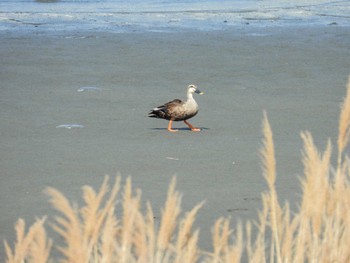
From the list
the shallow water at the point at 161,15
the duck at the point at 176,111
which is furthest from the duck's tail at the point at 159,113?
the shallow water at the point at 161,15

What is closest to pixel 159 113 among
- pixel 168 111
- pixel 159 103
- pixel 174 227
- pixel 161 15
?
pixel 168 111

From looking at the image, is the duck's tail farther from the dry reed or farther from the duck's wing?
the dry reed

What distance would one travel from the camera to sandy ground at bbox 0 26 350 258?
7.68m

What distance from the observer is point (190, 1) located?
2638 centimetres

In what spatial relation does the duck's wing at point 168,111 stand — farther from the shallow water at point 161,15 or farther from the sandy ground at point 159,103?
the shallow water at point 161,15

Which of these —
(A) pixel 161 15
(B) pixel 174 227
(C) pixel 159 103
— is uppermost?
(A) pixel 161 15

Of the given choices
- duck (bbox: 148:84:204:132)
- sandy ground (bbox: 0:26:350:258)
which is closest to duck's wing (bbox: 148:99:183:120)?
duck (bbox: 148:84:204:132)

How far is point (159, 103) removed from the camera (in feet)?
38.7

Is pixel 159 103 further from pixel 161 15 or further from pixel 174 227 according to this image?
pixel 161 15

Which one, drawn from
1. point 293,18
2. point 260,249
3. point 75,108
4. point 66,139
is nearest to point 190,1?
point 293,18

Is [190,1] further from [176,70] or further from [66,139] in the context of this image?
[66,139]

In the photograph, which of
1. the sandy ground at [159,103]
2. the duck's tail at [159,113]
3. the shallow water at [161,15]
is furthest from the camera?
the shallow water at [161,15]

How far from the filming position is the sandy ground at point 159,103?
7.68 m

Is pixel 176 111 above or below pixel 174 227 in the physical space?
below
